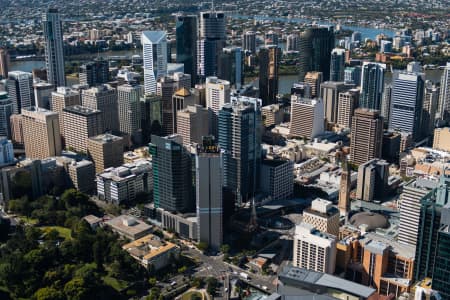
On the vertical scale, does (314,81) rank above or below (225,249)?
above

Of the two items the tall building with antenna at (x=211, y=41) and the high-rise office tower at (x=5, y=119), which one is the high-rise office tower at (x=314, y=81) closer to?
the tall building with antenna at (x=211, y=41)

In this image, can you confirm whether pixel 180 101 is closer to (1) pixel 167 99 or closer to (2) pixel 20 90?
(1) pixel 167 99

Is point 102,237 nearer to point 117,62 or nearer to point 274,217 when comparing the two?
point 274,217

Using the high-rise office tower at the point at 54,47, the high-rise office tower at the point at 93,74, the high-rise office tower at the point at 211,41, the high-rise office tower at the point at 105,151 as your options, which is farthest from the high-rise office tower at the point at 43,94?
the high-rise office tower at the point at 211,41

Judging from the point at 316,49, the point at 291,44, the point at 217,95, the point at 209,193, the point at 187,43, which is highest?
the point at 187,43

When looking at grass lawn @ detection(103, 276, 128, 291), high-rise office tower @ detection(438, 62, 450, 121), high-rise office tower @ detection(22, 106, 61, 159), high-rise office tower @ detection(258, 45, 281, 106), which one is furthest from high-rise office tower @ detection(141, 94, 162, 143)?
high-rise office tower @ detection(438, 62, 450, 121)

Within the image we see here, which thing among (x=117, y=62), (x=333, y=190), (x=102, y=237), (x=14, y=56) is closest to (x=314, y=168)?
(x=333, y=190)

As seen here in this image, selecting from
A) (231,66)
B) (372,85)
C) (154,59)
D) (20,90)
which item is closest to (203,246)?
(372,85)

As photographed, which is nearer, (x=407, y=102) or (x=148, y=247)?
(x=148, y=247)
